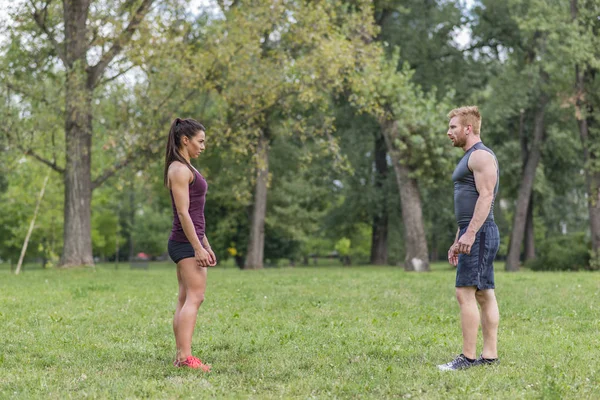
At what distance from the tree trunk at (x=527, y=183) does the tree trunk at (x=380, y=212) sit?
890cm

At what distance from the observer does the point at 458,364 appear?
282 inches

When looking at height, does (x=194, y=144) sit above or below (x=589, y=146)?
below

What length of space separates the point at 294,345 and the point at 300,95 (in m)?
16.9

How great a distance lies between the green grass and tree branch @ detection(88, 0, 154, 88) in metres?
11.9

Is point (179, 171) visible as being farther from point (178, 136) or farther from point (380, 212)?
point (380, 212)

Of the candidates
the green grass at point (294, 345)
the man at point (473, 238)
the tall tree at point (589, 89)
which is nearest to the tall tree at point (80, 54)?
the green grass at point (294, 345)

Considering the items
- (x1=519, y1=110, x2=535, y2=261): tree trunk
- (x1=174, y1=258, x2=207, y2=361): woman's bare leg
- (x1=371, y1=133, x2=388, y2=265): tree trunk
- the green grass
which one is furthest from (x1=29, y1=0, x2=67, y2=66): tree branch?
(x1=519, y1=110, x2=535, y2=261): tree trunk

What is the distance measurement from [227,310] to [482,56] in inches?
1171

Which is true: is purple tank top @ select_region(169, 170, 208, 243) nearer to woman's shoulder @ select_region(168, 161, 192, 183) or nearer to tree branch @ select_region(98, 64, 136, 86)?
woman's shoulder @ select_region(168, 161, 192, 183)

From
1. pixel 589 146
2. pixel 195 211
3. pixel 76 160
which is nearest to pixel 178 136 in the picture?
pixel 195 211

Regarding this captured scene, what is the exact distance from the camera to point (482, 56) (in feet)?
125

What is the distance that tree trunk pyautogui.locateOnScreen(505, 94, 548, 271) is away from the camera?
33.9 m

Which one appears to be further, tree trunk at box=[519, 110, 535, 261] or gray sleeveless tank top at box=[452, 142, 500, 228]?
tree trunk at box=[519, 110, 535, 261]

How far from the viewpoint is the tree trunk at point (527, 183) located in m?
33.9
